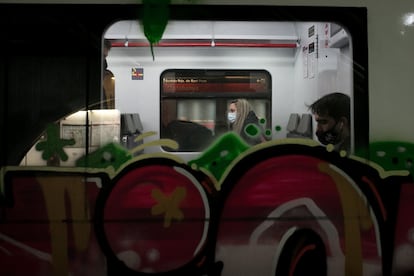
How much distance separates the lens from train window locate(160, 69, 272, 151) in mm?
2686

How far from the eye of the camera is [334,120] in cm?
270

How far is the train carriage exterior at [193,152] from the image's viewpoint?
2.61 m

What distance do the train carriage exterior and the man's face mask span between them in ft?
0.16

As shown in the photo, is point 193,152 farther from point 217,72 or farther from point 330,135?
point 330,135

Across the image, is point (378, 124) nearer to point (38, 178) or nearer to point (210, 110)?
point (210, 110)

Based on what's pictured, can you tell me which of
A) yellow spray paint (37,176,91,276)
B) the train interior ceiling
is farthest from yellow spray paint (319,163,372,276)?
yellow spray paint (37,176,91,276)

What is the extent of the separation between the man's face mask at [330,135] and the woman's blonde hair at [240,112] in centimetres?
43

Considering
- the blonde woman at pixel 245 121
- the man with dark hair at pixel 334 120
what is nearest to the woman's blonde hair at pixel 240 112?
the blonde woman at pixel 245 121

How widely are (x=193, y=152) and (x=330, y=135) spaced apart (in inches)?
31.4

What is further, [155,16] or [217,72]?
[217,72]

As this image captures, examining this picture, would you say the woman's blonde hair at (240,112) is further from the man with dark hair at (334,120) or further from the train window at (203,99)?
the man with dark hair at (334,120)

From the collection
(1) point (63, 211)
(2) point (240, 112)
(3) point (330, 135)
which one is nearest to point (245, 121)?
(2) point (240, 112)

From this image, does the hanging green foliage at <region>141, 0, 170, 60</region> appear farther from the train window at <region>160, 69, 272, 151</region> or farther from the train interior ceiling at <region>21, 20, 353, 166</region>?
the train window at <region>160, 69, 272, 151</region>

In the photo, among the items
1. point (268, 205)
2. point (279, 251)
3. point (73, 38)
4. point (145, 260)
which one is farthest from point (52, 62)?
point (279, 251)
